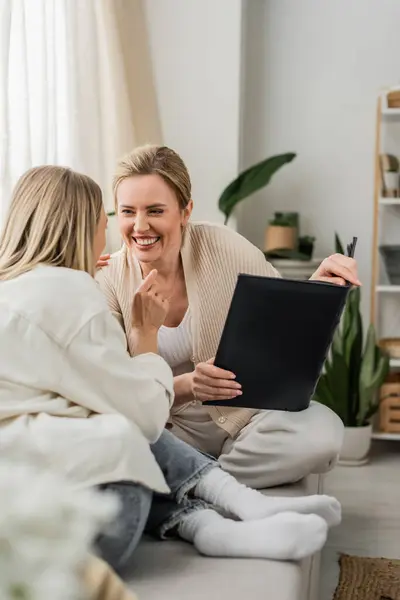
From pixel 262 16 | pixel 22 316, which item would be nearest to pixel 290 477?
pixel 22 316

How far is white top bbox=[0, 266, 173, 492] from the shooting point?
1.44 metres

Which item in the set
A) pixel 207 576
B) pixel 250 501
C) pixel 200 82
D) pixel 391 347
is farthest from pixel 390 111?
pixel 207 576

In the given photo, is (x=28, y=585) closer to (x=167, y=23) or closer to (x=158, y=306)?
(x=158, y=306)

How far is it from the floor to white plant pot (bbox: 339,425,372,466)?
0.16 feet

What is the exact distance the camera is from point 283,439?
2150 mm

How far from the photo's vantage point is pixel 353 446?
359cm

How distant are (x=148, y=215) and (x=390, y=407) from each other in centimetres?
187

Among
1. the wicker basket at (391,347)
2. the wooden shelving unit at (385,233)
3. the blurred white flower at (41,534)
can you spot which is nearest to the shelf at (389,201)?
the wooden shelving unit at (385,233)

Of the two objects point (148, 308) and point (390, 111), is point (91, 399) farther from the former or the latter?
point (390, 111)

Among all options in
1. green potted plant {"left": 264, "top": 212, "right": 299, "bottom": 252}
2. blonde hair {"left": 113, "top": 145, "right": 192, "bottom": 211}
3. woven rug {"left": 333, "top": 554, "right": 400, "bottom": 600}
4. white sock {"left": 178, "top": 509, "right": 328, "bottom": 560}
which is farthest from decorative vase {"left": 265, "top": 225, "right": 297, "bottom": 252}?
white sock {"left": 178, "top": 509, "right": 328, "bottom": 560}

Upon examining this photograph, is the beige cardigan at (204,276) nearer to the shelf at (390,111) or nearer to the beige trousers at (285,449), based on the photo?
the beige trousers at (285,449)

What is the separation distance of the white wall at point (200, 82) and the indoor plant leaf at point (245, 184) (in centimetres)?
7

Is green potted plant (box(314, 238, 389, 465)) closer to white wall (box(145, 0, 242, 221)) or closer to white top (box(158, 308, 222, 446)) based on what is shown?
white wall (box(145, 0, 242, 221))

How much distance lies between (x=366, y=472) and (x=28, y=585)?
310 cm
